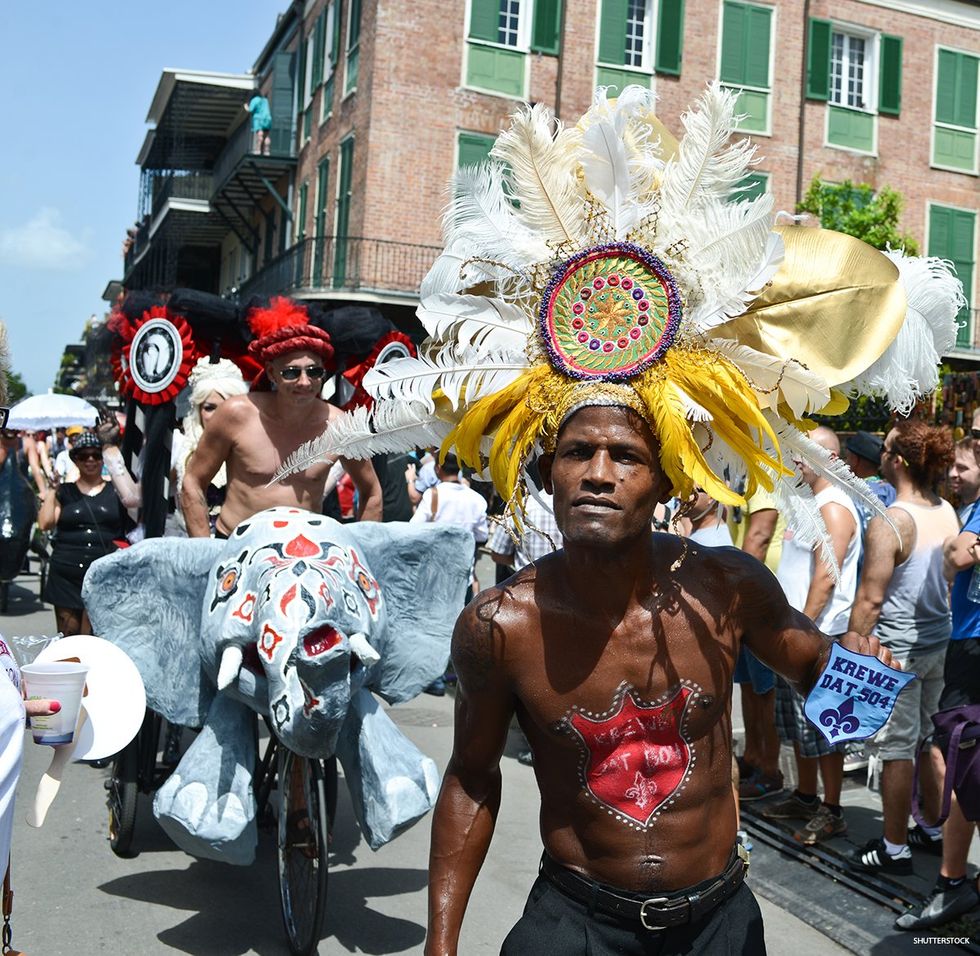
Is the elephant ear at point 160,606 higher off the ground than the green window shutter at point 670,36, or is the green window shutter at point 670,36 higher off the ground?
the green window shutter at point 670,36

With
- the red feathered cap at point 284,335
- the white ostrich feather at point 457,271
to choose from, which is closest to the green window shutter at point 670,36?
the red feathered cap at point 284,335

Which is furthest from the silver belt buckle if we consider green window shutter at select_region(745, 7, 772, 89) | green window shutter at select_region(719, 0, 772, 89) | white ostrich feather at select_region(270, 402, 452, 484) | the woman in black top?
green window shutter at select_region(745, 7, 772, 89)

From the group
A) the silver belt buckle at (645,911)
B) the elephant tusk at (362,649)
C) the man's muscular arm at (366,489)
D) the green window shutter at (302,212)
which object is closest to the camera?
the silver belt buckle at (645,911)

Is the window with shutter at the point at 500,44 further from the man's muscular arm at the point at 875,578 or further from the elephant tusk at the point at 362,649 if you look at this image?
the elephant tusk at the point at 362,649

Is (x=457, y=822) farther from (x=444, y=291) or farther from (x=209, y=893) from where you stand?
(x=209, y=893)

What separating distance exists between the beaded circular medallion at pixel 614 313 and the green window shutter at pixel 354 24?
20841mm

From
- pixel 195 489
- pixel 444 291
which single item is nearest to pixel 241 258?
pixel 195 489

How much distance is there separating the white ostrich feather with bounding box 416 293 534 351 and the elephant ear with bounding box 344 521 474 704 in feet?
7.51

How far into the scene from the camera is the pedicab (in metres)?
4.17

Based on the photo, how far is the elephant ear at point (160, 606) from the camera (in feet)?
15.9

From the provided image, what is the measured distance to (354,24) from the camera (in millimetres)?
22266

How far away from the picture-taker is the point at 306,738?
4.14 m

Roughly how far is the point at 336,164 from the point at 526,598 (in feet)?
70.7

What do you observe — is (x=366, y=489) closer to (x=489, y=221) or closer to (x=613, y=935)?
(x=489, y=221)
